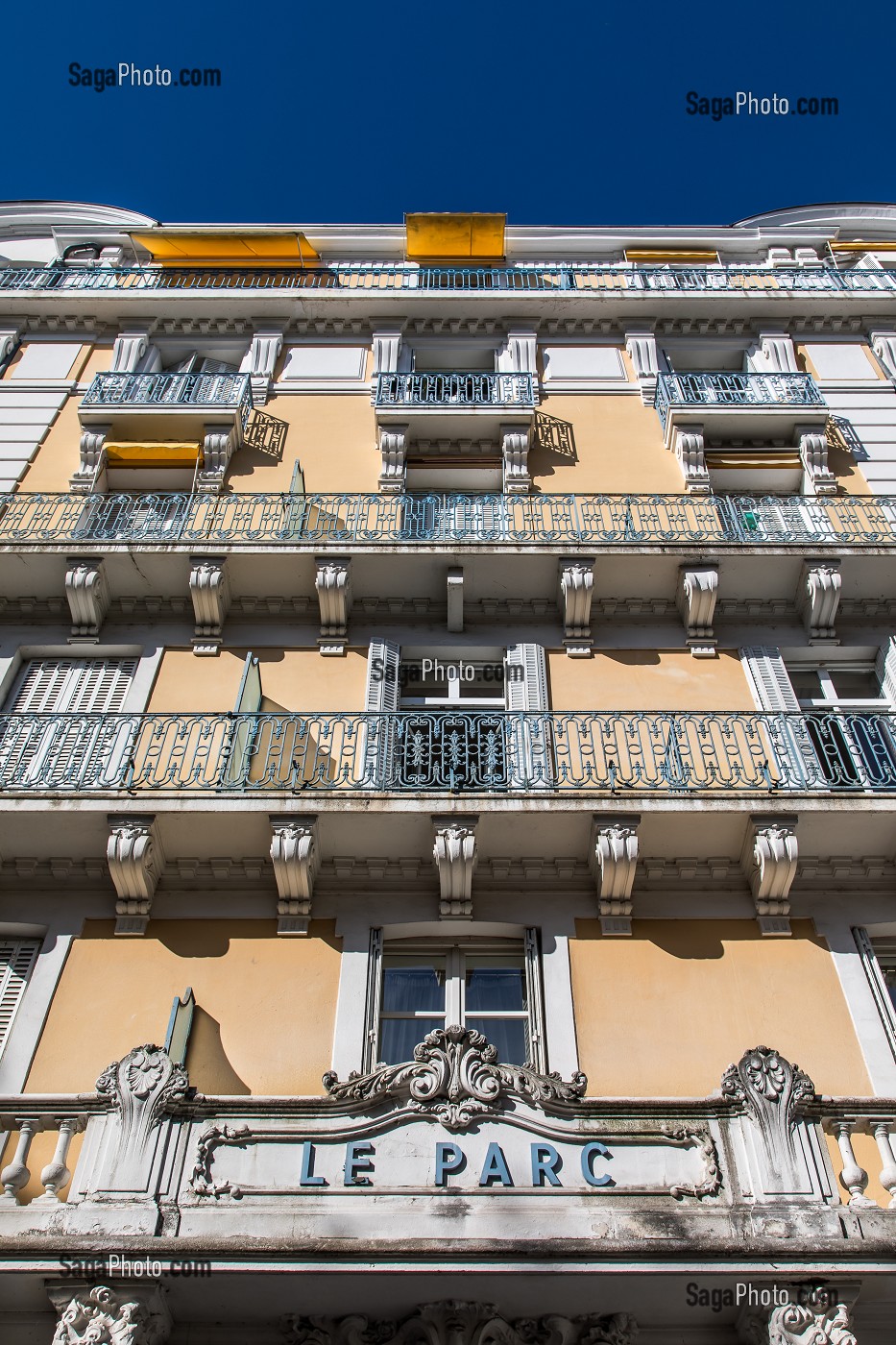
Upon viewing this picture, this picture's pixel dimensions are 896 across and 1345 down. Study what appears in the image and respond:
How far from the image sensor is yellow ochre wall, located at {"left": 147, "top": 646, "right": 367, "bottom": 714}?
1305cm

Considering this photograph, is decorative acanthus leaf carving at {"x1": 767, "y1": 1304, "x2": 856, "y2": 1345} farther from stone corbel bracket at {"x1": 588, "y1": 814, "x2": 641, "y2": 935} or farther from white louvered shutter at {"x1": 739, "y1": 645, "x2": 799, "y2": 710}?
white louvered shutter at {"x1": 739, "y1": 645, "x2": 799, "y2": 710}

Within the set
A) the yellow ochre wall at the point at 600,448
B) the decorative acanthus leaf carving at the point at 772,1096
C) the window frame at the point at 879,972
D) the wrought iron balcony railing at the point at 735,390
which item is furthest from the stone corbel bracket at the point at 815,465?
the decorative acanthus leaf carving at the point at 772,1096

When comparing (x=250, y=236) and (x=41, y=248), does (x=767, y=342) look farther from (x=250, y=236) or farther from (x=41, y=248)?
(x=41, y=248)

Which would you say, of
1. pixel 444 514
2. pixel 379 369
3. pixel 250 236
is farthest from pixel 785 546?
pixel 250 236

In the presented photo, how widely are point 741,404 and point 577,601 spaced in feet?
16.0

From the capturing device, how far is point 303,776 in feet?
37.8

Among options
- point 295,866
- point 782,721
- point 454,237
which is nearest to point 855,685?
point 782,721

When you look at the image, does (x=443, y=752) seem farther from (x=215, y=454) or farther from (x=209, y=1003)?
(x=215, y=454)

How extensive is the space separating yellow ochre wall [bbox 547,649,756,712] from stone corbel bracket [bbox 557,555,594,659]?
178mm

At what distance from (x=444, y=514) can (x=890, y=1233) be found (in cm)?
1025


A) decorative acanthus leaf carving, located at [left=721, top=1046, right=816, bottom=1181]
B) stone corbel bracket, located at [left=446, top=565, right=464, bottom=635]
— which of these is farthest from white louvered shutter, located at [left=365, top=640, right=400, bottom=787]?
decorative acanthus leaf carving, located at [left=721, top=1046, right=816, bottom=1181]

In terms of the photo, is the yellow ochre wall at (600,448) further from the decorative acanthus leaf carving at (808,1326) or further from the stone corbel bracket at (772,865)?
the decorative acanthus leaf carving at (808,1326)

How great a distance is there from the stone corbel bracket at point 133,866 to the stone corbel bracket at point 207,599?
3.30 meters

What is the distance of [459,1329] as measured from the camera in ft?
24.7
